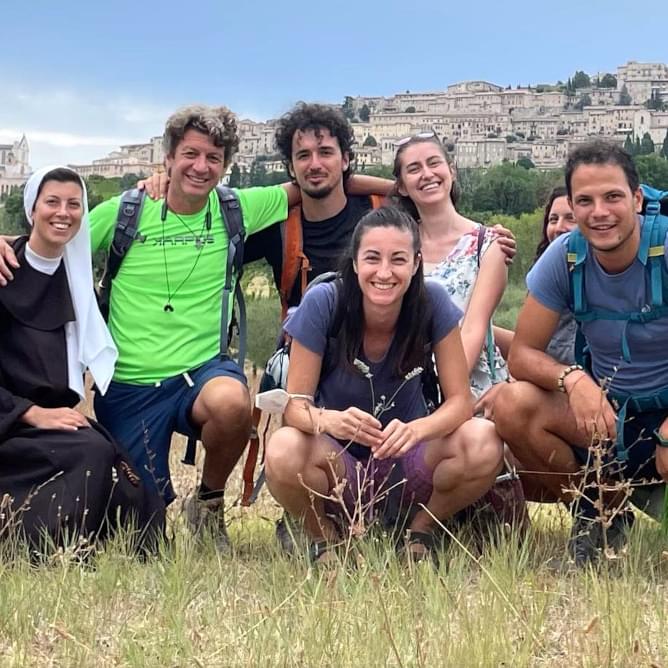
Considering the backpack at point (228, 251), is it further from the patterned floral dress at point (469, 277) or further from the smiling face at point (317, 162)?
the patterned floral dress at point (469, 277)

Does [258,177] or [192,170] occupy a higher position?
[258,177]

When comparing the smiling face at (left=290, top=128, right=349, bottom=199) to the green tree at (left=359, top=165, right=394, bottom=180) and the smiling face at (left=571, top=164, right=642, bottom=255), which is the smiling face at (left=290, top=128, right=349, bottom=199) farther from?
the smiling face at (left=571, top=164, right=642, bottom=255)

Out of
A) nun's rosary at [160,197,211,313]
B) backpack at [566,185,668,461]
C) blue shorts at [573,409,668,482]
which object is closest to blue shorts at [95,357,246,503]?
nun's rosary at [160,197,211,313]

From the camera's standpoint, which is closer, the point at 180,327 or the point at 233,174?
the point at 180,327

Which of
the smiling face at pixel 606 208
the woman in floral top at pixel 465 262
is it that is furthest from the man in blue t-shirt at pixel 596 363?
the woman in floral top at pixel 465 262

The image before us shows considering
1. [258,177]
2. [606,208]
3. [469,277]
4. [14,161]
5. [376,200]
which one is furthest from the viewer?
[14,161]

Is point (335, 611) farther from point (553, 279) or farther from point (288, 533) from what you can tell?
point (553, 279)

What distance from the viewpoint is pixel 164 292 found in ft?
15.3

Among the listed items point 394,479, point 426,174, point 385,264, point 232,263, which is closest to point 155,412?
point 232,263

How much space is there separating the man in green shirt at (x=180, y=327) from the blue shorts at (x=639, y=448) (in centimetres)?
158

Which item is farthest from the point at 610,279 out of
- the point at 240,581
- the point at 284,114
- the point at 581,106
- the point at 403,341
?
the point at 581,106

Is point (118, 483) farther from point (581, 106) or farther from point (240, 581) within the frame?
point (581, 106)

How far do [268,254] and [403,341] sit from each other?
147cm

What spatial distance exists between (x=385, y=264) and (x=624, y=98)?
16296cm
